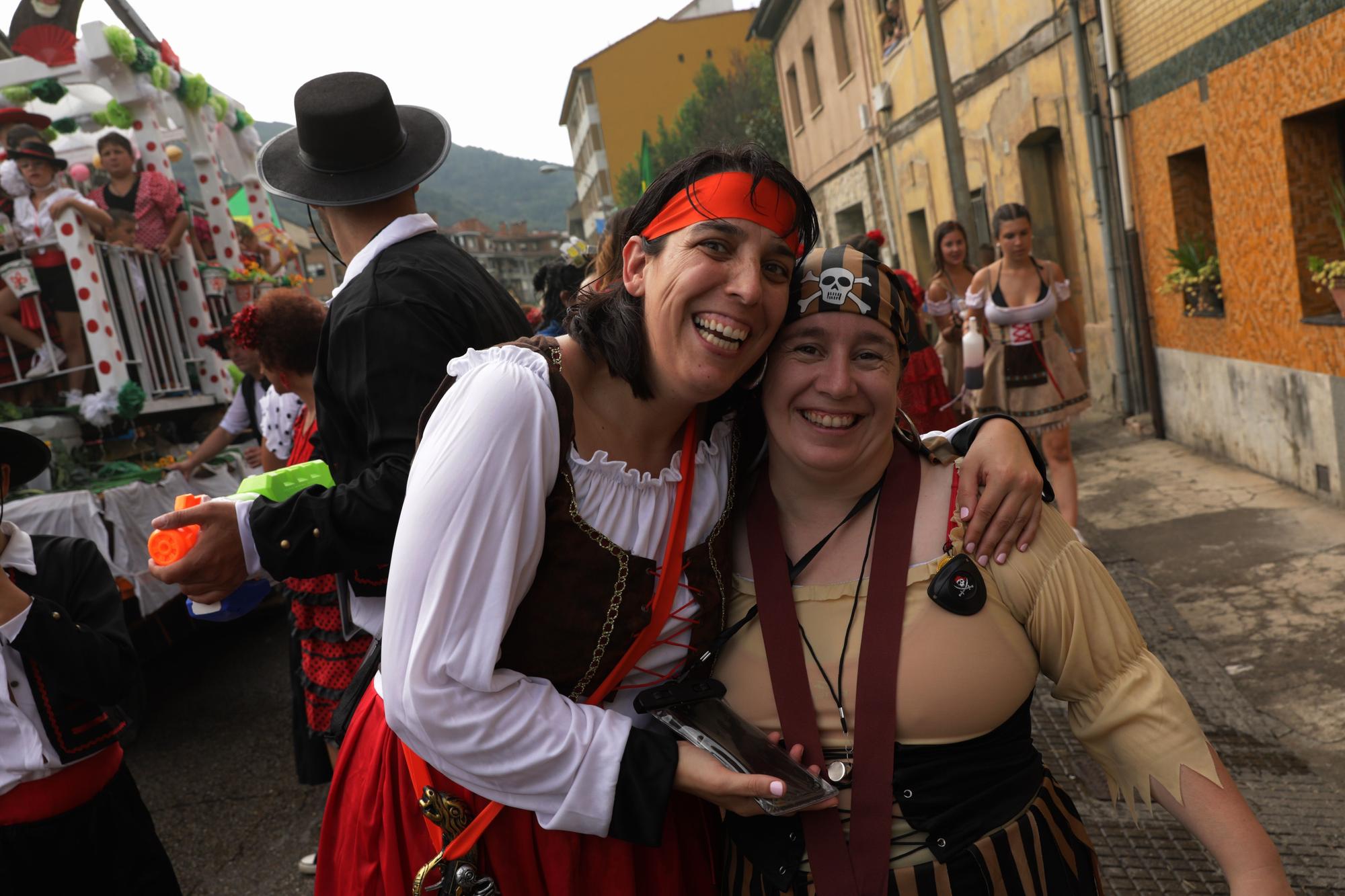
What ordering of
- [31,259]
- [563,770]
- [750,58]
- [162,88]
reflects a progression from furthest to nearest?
1. [750,58]
2. [162,88]
3. [31,259]
4. [563,770]

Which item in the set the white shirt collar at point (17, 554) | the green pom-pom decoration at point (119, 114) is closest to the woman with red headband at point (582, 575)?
the white shirt collar at point (17, 554)

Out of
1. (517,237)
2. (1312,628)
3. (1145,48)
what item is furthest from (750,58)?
(517,237)

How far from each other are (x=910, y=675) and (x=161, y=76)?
796 cm

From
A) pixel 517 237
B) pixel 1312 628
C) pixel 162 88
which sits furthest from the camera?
pixel 517 237

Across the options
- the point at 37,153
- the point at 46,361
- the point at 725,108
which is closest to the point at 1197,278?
the point at 46,361

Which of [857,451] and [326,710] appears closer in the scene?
[857,451]

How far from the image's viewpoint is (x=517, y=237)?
104 m

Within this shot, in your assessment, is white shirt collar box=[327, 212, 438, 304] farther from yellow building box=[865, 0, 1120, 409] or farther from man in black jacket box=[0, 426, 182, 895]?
yellow building box=[865, 0, 1120, 409]

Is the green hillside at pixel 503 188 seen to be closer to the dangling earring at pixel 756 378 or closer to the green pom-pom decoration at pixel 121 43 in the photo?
the green pom-pom decoration at pixel 121 43

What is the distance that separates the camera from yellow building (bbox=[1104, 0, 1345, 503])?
5887 mm

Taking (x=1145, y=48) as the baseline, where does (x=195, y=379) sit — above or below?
below

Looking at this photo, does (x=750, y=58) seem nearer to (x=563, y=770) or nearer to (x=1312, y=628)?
(x=1312, y=628)

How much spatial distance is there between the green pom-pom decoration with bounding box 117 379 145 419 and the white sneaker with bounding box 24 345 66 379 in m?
0.56

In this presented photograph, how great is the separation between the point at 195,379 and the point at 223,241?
1299 millimetres
